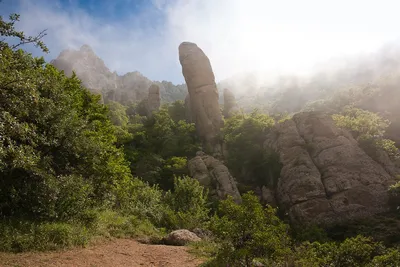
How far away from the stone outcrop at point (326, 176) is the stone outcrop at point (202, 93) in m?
14.7

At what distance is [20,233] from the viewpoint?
9414 millimetres

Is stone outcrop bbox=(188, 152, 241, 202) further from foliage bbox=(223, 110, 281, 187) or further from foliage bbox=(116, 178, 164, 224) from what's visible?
foliage bbox=(116, 178, 164, 224)

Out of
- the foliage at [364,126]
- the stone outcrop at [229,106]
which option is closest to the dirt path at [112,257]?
the foliage at [364,126]

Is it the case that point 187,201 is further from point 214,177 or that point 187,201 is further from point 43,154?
point 214,177

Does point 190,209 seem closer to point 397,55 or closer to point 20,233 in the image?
point 20,233

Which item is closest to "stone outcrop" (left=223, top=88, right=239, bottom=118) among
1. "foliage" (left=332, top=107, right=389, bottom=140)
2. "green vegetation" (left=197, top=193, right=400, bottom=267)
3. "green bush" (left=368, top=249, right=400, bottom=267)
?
"foliage" (left=332, top=107, right=389, bottom=140)

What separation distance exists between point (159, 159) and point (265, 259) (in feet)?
107

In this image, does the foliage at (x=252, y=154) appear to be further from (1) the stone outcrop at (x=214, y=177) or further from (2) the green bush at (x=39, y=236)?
(2) the green bush at (x=39, y=236)

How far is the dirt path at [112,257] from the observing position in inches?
314

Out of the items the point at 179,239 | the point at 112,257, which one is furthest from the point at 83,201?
the point at 179,239

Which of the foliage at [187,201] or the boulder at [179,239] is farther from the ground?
the foliage at [187,201]

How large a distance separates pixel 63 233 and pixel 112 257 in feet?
6.56

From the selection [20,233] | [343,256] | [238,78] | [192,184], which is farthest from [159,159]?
[238,78]

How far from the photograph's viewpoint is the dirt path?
26.2ft
